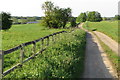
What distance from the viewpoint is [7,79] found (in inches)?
236

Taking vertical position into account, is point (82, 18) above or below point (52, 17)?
above

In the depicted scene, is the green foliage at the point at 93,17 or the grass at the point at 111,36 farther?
the green foliage at the point at 93,17

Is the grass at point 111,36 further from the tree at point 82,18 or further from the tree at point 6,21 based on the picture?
the tree at point 82,18

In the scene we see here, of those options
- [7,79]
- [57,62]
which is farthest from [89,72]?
[7,79]

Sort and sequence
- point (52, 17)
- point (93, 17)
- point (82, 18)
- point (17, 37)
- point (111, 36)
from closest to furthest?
1. point (17, 37)
2. point (111, 36)
3. point (52, 17)
4. point (93, 17)
5. point (82, 18)

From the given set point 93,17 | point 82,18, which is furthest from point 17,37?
point 93,17

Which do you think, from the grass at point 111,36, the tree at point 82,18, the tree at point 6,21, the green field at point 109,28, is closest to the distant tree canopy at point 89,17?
the tree at point 82,18

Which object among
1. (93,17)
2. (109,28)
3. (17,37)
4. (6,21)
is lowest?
(17,37)

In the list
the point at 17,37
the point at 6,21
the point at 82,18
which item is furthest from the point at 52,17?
the point at 82,18

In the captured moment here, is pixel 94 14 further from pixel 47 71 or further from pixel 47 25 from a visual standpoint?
pixel 47 71

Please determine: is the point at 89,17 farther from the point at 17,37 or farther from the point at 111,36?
the point at 17,37

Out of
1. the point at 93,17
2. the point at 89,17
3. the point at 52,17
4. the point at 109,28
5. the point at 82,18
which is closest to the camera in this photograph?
the point at 109,28

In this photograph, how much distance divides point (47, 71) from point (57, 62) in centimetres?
119

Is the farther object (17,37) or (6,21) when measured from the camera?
(6,21)
